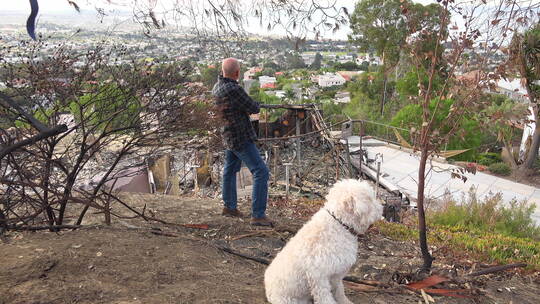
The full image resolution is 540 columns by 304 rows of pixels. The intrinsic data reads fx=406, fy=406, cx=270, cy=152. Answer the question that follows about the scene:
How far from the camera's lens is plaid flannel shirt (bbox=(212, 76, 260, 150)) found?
4375 mm

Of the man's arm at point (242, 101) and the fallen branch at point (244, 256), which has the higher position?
the man's arm at point (242, 101)

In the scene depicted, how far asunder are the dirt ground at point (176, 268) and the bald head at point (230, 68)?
176 cm

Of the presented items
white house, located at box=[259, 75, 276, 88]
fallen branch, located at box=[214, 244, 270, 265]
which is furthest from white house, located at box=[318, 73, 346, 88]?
fallen branch, located at box=[214, 244, 270, 265]

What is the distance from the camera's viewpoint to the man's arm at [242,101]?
14.3 ft

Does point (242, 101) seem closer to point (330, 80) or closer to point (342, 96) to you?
point (342, 96)

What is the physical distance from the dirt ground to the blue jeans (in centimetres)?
30

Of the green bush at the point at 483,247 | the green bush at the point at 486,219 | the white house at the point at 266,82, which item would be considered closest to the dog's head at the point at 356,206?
the green bush at the point at 483,247

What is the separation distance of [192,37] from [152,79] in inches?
26.3

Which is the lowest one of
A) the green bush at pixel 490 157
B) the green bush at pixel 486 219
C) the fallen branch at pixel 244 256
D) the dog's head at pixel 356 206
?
the green bush at pixel 490 157

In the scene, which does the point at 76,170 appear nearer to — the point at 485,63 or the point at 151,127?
the point at 151,127

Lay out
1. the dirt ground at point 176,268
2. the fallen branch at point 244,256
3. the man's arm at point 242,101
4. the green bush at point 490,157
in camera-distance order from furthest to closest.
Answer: the green bush at point 490,157 → the man's arm at point 242,101 → the fallen branch at point 244,256 → the dirt ground at point 176,268

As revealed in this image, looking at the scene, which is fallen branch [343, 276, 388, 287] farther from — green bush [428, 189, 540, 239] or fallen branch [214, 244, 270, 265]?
green bush [428, 189, 540, 239]

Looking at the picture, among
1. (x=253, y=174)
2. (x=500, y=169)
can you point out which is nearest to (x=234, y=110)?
(x=253, y=174)

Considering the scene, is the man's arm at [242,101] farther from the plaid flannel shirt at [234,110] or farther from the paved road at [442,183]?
the paved road at [442,183]
